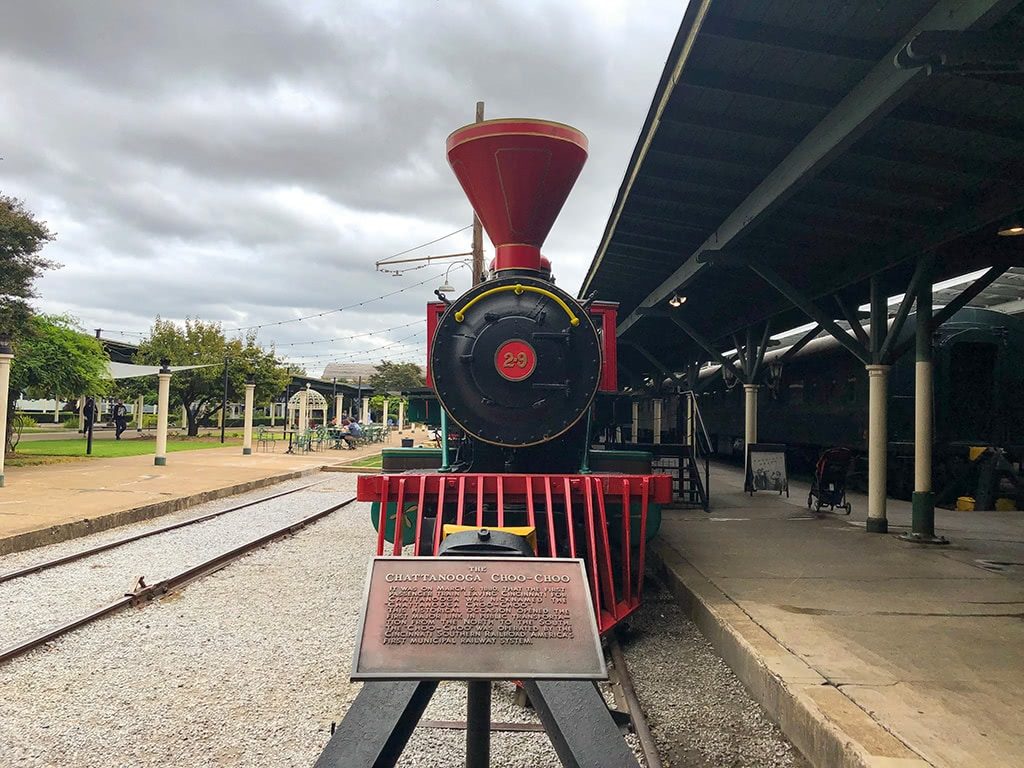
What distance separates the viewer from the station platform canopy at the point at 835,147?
4.08 m

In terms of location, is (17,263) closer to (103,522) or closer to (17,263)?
(17,263)

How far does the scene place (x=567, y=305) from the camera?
523 cm

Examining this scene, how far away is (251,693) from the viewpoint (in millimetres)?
3861

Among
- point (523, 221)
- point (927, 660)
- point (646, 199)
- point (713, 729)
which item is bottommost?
point (713, 729)

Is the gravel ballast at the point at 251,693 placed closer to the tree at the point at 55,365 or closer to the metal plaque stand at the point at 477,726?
the metal plaque stand at the point at 477,726

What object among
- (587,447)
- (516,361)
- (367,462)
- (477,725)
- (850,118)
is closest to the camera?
(477,725)

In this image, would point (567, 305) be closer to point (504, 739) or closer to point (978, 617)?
point (504, 739)

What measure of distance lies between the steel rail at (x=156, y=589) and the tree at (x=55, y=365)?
1088cm

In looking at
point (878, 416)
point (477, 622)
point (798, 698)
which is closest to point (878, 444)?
point (878, 416)

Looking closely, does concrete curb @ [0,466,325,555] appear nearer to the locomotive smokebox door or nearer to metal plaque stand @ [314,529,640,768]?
the locomotive smokebox door

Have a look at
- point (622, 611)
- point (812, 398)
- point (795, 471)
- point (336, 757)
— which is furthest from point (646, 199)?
point (795, 471)

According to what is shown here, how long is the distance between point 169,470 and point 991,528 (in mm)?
14636

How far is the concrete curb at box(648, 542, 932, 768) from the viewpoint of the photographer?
283 centimetres

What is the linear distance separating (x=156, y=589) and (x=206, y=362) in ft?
85.6
